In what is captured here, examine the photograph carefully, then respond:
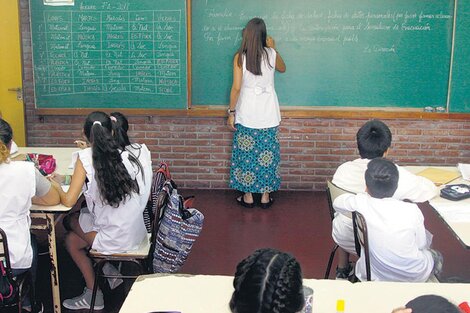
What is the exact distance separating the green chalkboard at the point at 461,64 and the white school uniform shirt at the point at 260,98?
1652mm

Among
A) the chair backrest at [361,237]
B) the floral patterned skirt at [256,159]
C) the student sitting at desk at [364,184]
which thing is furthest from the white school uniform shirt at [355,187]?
the floral patterned skirt at [256,159]

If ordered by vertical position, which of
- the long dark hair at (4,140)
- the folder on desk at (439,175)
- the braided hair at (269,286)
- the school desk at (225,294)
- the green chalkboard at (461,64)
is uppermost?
the green chalkboard at (461,64)

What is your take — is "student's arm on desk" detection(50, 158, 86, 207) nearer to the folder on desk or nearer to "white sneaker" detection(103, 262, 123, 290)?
"white sneaker" detection(103, 262, 123, 290)

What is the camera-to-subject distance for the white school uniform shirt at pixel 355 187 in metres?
3.39

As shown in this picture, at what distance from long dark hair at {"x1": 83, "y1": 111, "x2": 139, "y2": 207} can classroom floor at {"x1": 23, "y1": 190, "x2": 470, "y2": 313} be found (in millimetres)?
827

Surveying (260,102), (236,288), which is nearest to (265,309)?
(236,288)

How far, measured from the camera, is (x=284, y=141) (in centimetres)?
604

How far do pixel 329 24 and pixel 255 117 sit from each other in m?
1.12

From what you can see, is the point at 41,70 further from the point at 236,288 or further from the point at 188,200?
the point at 236,288

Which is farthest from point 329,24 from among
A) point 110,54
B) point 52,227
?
point 52,227

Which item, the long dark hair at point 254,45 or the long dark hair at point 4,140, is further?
the long dark hair at point 254,45

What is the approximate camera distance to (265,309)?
177 cm

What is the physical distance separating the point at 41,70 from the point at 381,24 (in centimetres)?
315

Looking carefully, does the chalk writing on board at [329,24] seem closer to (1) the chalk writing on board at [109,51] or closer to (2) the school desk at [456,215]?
(1) the chalk writing on board at [109,51]
